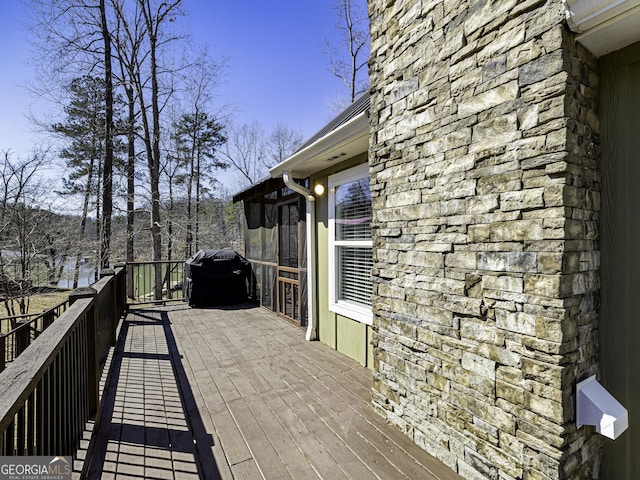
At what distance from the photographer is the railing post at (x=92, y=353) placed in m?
2.58

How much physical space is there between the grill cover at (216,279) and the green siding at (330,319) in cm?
334

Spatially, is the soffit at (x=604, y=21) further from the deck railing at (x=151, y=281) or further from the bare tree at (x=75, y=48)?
the bare tree at (x=75, y=48)

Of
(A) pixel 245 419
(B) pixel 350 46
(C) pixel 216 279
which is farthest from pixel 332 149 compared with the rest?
(B) pixel 350 46

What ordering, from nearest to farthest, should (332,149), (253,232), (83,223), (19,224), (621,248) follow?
(621,248), (332,149), (19,224), (253,232), (83,223)

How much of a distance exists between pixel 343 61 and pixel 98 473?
1253cm

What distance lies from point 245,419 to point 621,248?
9.17 ft

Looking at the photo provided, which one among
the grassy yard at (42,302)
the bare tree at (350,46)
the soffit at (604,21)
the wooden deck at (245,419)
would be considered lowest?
the grassy yard at (42,302)

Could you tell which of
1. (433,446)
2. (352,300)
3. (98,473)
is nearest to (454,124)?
(433,446)

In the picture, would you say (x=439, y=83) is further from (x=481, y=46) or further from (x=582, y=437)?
(x=582, y=437)

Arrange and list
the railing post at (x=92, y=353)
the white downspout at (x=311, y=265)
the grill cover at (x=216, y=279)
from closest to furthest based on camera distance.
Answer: the railing post at (x=92, y=353), the white downspout at (x=311, y=265), the grill cover at (x=216, y=279)

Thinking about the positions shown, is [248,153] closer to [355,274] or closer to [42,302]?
[42,302]

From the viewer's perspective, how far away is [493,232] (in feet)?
5.92

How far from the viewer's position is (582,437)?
1.65 m

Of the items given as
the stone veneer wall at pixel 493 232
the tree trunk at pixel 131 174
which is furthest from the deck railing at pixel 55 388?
the tree trunk at pixel 131 174
